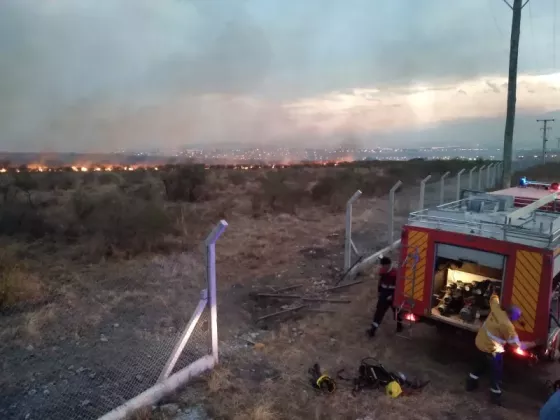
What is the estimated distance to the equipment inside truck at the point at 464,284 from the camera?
Answer: 17.7 feet

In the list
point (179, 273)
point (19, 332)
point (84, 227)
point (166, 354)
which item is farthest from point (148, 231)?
point (166, 354)

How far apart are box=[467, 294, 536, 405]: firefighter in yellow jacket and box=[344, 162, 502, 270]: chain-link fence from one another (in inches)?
180

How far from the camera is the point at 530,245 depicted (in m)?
4.90

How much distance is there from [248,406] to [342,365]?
1.67 m

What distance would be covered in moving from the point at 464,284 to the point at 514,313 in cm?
148

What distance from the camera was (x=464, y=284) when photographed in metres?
6.13

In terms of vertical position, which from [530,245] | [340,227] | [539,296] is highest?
[530,245]

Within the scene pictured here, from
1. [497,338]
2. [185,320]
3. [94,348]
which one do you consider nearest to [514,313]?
[497,338]

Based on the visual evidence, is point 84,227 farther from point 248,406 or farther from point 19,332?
point 248,406

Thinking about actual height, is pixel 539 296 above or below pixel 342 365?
above

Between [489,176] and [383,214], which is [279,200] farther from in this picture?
[489,176]

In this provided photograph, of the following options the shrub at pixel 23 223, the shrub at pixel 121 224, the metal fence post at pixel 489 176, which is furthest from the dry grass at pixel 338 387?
the metal fence post at pixel 489 176

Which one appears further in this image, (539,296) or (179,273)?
(179,273)

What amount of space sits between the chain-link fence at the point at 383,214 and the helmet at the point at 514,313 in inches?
182
